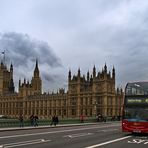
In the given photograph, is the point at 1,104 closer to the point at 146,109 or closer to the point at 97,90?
the point at 97,90

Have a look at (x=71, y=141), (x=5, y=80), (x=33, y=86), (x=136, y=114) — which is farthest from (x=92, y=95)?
(x=71, y=141)

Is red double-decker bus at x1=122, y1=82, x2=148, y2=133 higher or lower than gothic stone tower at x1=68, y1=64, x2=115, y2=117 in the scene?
lower

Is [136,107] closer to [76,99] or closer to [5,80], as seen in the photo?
[76,99]

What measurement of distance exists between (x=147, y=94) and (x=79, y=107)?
89473 millimetres

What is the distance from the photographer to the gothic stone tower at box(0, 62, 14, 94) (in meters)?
157

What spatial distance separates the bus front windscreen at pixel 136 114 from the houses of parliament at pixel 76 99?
7651cm

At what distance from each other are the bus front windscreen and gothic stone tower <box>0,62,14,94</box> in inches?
5337

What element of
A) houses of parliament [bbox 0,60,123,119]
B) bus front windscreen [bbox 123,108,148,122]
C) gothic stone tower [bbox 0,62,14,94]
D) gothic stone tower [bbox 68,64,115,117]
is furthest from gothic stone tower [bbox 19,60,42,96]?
bus front windscreen [bbox 123,108,148,122]

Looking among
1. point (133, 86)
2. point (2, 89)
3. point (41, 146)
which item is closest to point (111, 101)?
point (2, 89)

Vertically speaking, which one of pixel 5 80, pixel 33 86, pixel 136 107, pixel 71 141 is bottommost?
pixel 71 141

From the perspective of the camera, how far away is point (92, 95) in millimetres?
109938

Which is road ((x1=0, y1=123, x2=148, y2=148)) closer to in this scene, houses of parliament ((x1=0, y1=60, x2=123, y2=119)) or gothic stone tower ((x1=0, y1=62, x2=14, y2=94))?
houses of parliament ((x1=0, y1=60, x2=123, y2=119))

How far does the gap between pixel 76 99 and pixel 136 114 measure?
296ft

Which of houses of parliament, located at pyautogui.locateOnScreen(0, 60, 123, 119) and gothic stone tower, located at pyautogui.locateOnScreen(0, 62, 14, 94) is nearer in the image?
houses of parliament, located at pyautogui.locateOnScreen(0, 60, 123, 119)
